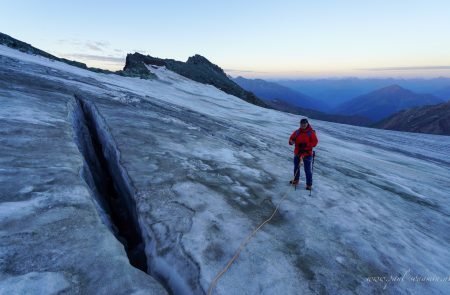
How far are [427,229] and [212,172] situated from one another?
21.5 feet

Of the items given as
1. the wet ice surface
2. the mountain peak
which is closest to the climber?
the wet ice surface

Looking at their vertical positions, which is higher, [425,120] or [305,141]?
[425,120]

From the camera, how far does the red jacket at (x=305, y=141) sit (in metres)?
9.70

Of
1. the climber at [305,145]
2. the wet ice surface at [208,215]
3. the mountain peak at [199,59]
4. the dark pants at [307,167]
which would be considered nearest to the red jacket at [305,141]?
the climber at [305,145]

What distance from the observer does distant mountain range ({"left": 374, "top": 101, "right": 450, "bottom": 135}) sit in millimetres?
126062

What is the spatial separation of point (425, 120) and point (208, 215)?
6366 inches

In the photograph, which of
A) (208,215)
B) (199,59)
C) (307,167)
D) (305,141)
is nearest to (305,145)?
(305,141)

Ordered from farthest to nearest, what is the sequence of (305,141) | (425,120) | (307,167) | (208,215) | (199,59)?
(425,120) → (199,59) → (305,141) → (307,167) → (208,215)

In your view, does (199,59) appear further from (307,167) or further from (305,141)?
(307,167)

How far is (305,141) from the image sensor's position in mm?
9742

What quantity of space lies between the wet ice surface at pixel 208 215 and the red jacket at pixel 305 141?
117cm

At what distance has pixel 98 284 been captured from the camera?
4312mm

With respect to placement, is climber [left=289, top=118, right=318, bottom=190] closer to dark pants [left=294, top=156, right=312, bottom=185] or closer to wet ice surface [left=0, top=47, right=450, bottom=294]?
dark pants [left=294, top=156, right=312, bottom=185]

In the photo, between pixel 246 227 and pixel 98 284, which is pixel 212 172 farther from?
pixel 98 284
